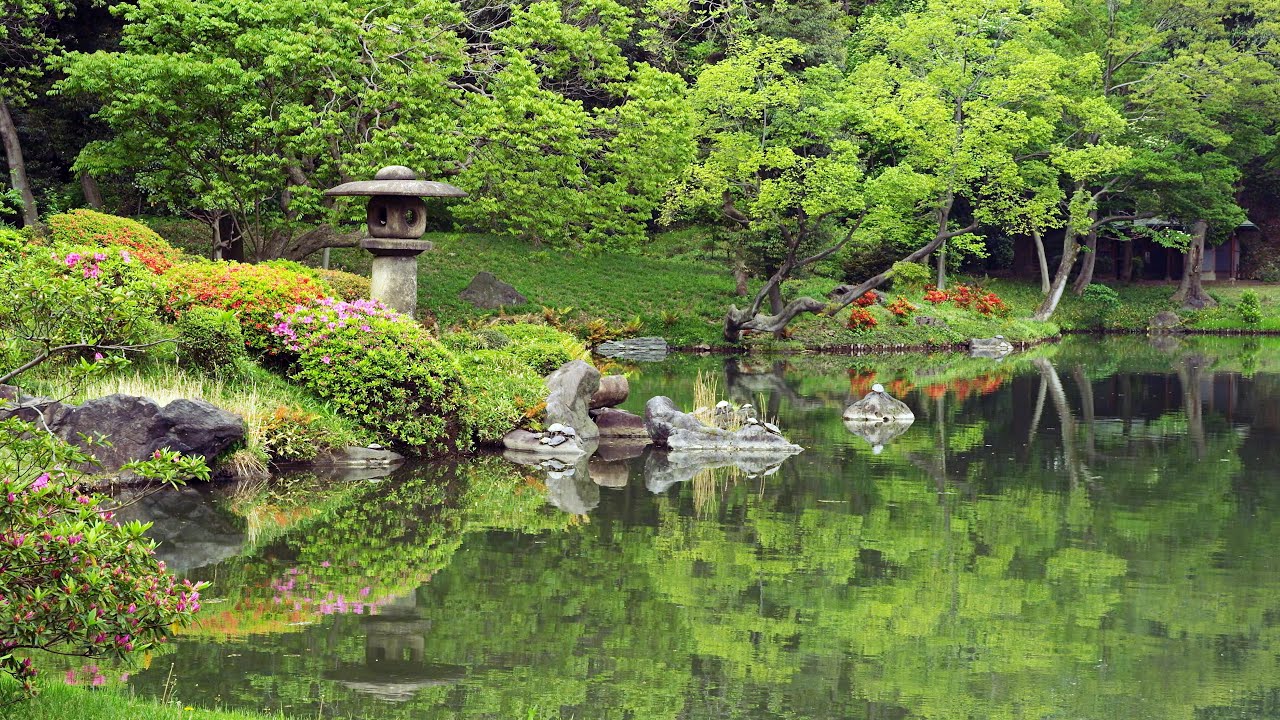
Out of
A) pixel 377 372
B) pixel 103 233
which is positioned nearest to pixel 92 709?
pixel 377 372

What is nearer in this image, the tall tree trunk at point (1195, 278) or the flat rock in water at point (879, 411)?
the flat rock in water at point (879, 411)

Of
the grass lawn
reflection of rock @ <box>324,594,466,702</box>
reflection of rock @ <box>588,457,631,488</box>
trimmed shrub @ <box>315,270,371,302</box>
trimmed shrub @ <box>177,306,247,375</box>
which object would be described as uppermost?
trimmed shrub @ <box>315,270,371,302</box>

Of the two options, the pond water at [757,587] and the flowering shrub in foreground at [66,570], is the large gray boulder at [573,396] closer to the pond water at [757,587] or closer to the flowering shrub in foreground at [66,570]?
the pond water at [757,587]

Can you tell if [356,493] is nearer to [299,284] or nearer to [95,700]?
[299,284]

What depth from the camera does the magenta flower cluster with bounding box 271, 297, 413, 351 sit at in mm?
16516

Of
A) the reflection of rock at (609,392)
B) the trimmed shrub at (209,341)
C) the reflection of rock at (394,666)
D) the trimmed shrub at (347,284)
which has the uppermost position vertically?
the trimmed shrub at (347,284)

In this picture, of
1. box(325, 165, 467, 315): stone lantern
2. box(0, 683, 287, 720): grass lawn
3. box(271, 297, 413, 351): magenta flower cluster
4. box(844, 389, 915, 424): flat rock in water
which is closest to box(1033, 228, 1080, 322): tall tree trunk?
box(844, 389, 915, 424): flat rock in water

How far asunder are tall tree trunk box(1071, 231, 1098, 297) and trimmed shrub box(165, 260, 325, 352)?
33900mm

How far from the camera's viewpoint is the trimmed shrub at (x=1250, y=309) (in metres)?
44.3

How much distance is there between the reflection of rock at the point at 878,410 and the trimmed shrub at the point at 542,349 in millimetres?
4384

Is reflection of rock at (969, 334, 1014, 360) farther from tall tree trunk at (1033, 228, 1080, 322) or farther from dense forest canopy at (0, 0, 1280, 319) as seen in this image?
tall tree trunk at (1033, 228, 1080, 322)

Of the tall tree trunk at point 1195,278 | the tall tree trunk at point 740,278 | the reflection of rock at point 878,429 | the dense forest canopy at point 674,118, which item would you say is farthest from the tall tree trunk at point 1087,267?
the reflection of rock at point 878,429

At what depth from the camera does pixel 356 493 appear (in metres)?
14.1

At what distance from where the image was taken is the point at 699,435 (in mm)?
17875
